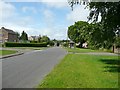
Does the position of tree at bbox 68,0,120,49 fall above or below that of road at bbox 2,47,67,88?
above

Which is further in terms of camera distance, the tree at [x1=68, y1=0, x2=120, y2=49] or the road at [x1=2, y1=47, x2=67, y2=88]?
the tree at [x1=68, y1=0, x2=120, y2=49]

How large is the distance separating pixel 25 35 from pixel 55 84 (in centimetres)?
17351

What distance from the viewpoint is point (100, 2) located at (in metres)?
20.1

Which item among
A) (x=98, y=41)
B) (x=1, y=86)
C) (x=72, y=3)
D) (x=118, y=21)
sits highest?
(x=72, y=3)

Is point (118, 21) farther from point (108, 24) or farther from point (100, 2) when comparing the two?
point (100, 2)

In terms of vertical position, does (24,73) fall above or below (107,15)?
below

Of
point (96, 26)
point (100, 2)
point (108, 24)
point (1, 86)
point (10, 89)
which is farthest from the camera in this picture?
point (96, 26)

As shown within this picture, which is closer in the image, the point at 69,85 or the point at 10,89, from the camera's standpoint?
the point at 10,89

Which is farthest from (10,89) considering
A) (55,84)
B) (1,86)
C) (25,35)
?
(25,35)

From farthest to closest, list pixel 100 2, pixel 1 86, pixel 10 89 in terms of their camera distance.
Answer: pixel 100 2, pixel 1 86, pixel 10 89

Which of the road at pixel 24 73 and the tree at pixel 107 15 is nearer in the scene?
the road at pixel 24 73

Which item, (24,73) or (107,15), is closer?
(24,73)

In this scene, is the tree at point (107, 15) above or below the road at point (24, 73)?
above

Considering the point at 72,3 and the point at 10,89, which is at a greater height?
the point at 72,3
